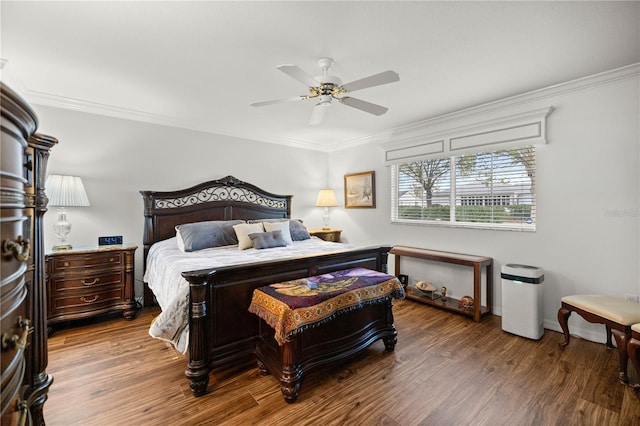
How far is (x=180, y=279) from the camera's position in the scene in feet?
7.29

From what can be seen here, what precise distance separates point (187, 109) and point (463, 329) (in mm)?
4148

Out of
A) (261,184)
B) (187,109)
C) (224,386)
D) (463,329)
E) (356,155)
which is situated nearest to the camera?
(224,386)

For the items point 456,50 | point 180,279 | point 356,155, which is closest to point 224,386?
point 180,279

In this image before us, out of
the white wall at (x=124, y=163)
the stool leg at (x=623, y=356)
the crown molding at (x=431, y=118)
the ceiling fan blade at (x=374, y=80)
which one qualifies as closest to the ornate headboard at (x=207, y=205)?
the white wall at (x=124, y=163)

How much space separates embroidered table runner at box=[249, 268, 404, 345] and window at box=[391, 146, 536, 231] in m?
1.85

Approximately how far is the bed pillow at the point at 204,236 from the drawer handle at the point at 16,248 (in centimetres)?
256

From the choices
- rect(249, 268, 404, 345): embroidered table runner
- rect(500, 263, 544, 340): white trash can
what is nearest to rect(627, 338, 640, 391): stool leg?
rect(500, 263, 544, 340): white trash can

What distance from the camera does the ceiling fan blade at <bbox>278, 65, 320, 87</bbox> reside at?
1979mm

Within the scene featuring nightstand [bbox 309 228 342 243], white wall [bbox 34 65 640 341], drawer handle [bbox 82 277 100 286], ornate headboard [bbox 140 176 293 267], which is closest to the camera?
white wall [bbox 34 65 640 341]

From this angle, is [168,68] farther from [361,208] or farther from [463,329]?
[463,329]

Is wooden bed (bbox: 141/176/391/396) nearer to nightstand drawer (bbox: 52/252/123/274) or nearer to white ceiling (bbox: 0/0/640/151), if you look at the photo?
nightstand drawer (bbox: 52/252/123/274)

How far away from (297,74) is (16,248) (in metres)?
1.84

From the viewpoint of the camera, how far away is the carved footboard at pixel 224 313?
6.59ft

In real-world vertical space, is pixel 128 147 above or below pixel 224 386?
above
